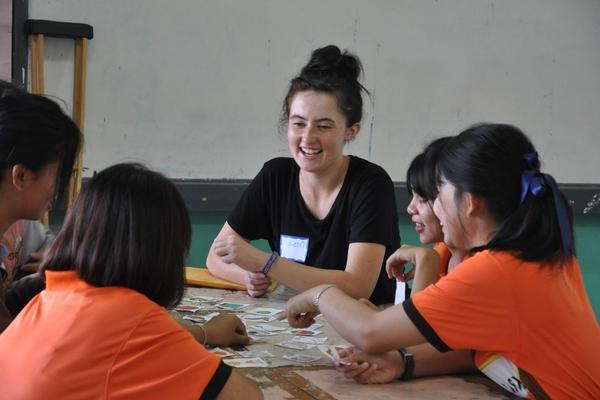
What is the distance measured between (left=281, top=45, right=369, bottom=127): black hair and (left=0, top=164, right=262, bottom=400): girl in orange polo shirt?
139 centimetres

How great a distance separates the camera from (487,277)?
1.72 meters

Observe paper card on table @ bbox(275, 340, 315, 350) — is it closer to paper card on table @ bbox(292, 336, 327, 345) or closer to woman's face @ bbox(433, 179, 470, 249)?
paper card on table @ bbox(292, 336, 327, 345)

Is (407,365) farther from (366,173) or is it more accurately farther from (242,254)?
(366,173)

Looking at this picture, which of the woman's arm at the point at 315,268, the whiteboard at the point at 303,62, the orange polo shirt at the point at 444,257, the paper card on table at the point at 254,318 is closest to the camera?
the paper card on table at the point at 254,318

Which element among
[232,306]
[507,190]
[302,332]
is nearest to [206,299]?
[232,306]

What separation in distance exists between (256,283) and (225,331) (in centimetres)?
59

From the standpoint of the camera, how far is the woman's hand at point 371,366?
1804 mm

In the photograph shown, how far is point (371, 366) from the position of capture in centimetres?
181

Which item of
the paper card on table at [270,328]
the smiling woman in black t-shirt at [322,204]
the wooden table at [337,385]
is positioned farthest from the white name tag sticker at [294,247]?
the wooden table at [337,385]

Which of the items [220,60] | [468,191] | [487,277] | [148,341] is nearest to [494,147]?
[468,191]

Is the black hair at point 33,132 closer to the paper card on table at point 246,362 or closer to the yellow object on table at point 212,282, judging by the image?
the paper card on table at point 246,362

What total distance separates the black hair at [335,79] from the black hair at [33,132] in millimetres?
1110

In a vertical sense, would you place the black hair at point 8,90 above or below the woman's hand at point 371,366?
above

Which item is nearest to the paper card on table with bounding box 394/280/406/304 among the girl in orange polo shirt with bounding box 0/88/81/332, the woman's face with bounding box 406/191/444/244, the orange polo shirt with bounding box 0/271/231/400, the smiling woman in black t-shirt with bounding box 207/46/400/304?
the smiling woman in black t-shirt with bounding box 207/46/400/304
